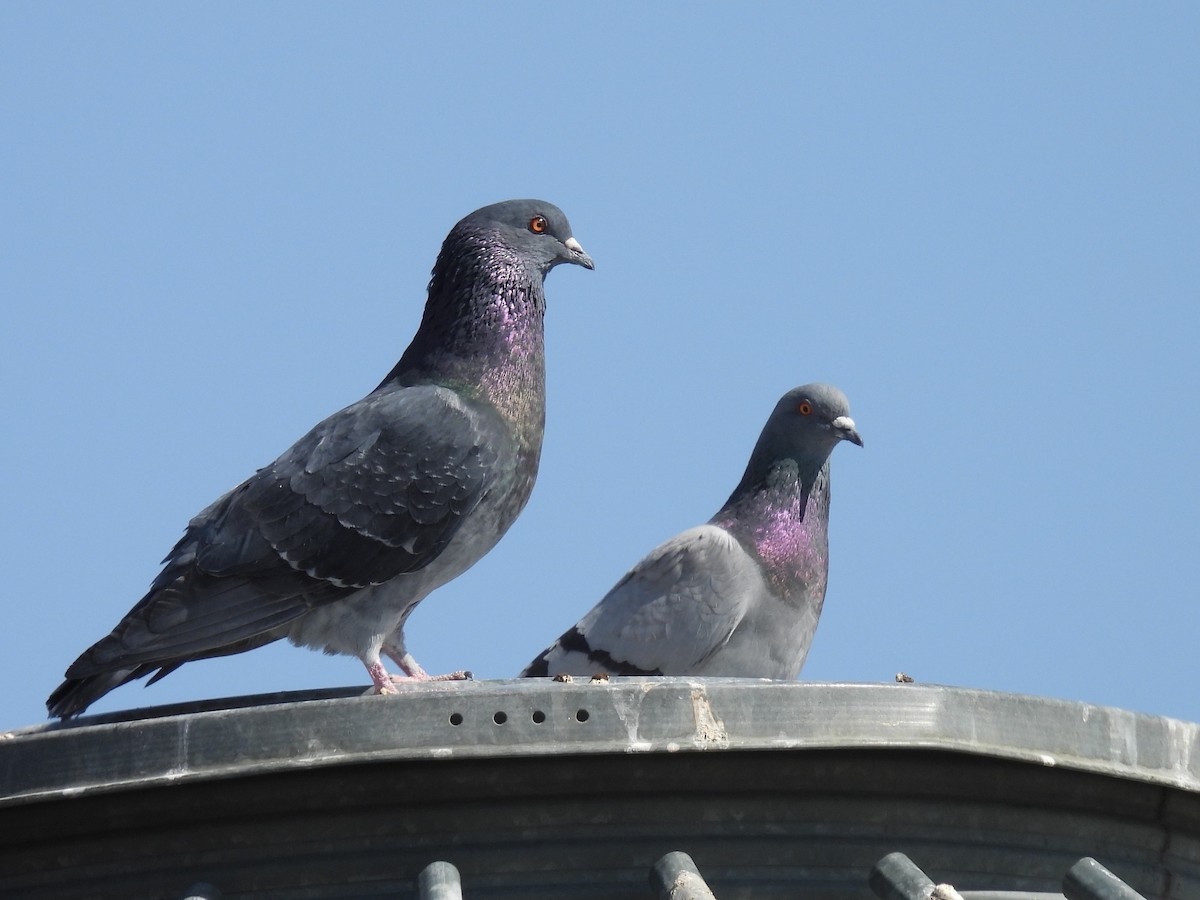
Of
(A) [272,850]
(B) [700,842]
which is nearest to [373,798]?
(A) [272,850]

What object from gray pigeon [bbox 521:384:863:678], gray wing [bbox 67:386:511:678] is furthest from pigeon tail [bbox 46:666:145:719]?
gray pigeon [bbox 521:384:863:678]

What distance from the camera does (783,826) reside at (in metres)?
3.71

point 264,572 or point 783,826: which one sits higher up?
point 264,572

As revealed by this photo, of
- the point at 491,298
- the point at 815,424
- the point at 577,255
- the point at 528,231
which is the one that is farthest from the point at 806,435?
the point at 491,298

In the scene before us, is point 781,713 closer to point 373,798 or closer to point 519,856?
point 519,856

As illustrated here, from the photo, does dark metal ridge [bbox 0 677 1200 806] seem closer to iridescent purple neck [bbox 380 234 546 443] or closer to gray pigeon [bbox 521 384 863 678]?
iridescent purple neck [bbox 380 234 546 443]

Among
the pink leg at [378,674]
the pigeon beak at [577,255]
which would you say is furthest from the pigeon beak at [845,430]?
the pink leg at [378,674]

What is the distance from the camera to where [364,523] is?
22.3 ft

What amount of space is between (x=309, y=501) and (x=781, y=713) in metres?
3.65

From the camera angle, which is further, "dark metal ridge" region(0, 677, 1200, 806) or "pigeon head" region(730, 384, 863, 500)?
"pigeon head" region(730, 384, 863, 500)

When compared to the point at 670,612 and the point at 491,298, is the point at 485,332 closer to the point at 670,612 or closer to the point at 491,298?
the point at 491,298

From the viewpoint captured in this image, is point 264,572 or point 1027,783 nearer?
point 1027,783

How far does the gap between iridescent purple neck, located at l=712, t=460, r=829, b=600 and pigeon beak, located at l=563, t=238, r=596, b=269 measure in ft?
9.36

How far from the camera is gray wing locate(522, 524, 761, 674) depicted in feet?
33.0
